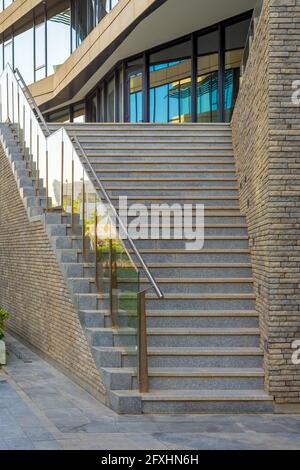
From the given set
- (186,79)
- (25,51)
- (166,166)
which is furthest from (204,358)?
(25,51)

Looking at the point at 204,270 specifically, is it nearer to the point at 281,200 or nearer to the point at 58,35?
the point at 281,200

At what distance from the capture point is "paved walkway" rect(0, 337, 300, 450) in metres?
7.70

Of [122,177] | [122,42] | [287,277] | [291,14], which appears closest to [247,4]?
[122,42]

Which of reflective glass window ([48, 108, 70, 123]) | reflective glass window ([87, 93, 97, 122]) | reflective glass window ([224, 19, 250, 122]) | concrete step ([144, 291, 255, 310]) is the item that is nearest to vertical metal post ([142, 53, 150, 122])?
reflective glass window ([224, 19, 250, 122])

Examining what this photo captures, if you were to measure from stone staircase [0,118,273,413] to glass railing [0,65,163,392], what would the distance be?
0.09m

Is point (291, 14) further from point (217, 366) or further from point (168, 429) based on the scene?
point (168, 429)

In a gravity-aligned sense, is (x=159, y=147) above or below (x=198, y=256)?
above

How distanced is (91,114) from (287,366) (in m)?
19.3

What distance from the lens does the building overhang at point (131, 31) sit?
1762 cm

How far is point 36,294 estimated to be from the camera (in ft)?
49.2

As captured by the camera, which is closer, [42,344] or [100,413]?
[100,413]

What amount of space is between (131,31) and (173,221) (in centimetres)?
803

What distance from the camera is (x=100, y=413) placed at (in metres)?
9.18

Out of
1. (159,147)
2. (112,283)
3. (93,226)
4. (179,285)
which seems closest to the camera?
(112,283)
